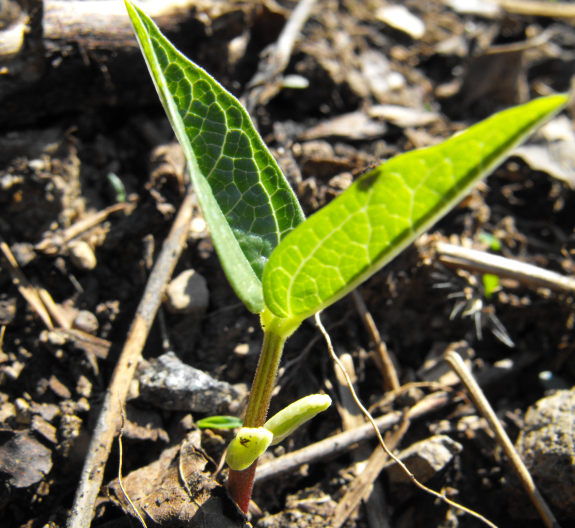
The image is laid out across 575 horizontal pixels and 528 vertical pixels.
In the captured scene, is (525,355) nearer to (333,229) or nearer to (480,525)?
(480,525)

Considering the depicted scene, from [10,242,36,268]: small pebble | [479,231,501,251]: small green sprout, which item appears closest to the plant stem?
[10,242,36,268]: small pebble

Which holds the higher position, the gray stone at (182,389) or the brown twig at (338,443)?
the gray stone at (182,389)

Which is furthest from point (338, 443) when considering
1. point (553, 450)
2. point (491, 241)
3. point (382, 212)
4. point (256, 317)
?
point (491, 241)

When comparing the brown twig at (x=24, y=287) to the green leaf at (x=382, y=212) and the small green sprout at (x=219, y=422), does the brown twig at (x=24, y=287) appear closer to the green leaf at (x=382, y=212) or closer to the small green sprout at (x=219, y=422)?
the small green sprout at (x=219, y=422)

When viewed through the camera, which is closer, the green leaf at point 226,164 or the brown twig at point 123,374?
the green leaf at point 226,164

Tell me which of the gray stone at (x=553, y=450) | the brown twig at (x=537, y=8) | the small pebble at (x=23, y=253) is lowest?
the gray stone at (x=553, y=450)

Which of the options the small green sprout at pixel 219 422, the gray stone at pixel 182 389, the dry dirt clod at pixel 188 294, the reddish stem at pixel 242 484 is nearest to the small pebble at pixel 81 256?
the dry dirt clod at pixel 188 294

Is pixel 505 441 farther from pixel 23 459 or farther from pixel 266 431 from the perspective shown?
pixel 23 459

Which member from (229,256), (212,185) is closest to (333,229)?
(229,256)

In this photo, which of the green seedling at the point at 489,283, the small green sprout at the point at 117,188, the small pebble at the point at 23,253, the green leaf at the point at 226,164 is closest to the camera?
the green leaf at the point at 226,164
